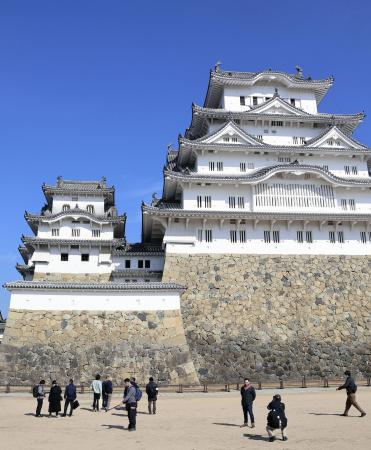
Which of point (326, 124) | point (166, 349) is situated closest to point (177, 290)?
point (166, 349)

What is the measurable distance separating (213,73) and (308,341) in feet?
67.7

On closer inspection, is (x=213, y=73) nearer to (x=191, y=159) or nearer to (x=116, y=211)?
(x=191, y=159)

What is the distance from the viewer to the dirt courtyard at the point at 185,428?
9.92 meters

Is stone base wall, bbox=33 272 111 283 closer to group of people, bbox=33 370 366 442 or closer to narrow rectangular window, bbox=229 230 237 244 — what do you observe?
narrow rectangular window, bbox=229 230 237 244

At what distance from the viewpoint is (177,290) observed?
23.7 m

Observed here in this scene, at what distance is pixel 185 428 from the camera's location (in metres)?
12.0

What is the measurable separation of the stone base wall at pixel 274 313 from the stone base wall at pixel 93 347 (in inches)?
124

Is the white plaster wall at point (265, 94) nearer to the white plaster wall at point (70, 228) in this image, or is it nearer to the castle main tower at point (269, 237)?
the castle main tower at point (269, 237)

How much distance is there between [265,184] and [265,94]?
9184 mm

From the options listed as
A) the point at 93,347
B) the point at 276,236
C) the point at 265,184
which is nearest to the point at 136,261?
the point at 276,236

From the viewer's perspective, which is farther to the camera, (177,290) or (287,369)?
(287,369)

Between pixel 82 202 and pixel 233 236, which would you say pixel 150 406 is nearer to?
pixel 233 236

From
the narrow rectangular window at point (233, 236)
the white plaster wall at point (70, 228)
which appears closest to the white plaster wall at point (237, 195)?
the narrow rectangular window at point (233, 236)

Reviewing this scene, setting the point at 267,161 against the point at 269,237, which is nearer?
the point at 269,237
